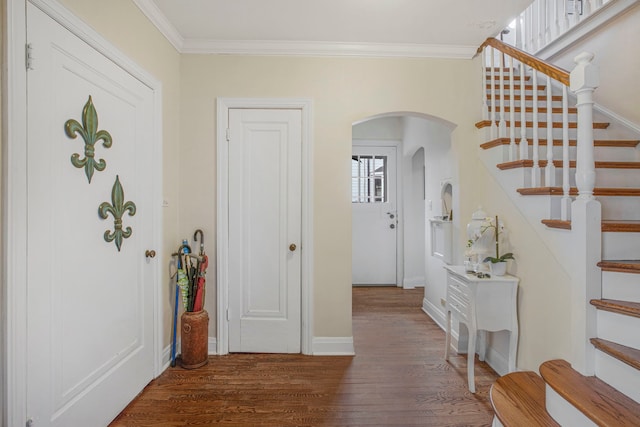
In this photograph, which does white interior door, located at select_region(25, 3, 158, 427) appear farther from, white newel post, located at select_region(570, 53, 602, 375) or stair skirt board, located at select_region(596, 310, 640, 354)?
stair skirt board, located at select_region(596, 310, 640, 354)

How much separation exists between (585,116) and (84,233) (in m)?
2.57

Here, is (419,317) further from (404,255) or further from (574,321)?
(574,321)

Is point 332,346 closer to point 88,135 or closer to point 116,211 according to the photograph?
point 116,211

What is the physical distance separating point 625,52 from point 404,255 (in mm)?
3280

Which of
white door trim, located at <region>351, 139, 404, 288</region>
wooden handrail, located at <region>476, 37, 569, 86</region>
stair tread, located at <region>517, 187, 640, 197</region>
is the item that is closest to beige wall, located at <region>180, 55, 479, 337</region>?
wooden handrail, located at <region>476, 37, 569, 86</region>

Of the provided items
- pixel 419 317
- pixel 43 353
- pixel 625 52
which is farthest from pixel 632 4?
pixel 43 353

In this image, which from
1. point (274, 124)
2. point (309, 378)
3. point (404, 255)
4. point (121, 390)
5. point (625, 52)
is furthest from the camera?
point (404, 255)

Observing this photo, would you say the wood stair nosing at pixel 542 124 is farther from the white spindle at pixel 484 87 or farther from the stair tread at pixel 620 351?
the stair tread at pixel 620 351

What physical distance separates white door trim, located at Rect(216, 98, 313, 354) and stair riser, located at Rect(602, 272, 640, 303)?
6.10ft

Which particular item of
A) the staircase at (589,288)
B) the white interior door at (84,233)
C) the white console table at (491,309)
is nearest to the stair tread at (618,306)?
the staircase at (589,288)

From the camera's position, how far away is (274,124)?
2.65 meters

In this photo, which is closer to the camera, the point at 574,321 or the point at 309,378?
the point at 574,321

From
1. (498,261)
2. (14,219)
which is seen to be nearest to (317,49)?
(498,261)

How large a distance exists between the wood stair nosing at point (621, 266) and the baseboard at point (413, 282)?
3.37 metres
